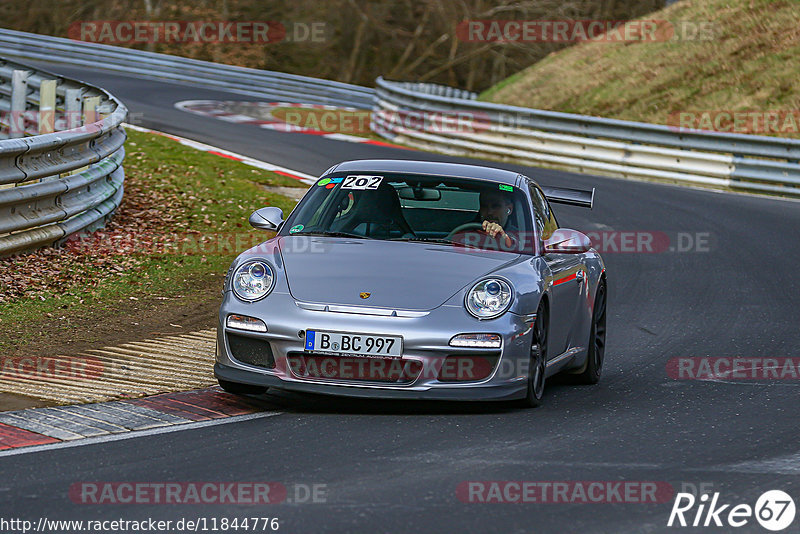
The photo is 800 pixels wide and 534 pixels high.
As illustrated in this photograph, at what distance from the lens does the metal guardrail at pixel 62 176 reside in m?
10.7

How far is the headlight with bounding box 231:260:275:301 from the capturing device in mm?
7051

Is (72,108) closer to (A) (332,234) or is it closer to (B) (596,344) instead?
(A) (332,234)

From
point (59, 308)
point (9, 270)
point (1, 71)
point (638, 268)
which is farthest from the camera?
point (1, 71)

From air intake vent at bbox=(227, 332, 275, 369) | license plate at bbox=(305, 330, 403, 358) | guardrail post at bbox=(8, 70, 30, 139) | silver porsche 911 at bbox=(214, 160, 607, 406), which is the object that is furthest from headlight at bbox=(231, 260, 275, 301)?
guardrail post at bbox=(8, 70, 30, 139)

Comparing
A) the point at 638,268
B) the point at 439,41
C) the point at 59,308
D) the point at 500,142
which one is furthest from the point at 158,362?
the point at 439,41

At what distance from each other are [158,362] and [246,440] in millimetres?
2271

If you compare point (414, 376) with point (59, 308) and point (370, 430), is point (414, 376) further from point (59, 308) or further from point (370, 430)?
point (59, 308)

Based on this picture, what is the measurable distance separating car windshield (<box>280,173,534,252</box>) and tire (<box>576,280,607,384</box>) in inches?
41.7

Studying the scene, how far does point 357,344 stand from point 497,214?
1.68 meters

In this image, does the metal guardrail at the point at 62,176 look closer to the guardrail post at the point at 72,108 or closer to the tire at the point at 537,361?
the guardrail post at the point at 72,108

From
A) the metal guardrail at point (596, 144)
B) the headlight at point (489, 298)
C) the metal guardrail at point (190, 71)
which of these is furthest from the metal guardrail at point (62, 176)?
the metal guardrail at point (190, 71)

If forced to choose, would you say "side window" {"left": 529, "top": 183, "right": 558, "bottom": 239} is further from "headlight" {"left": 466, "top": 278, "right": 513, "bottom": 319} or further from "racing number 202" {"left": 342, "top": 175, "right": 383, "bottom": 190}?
"headlight" {"left": 466, "top": 278, "right": 513, "bottom": 319}

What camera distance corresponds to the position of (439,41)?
49.7 m

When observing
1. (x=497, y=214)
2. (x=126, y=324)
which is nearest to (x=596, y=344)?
(x=497, y=214)
